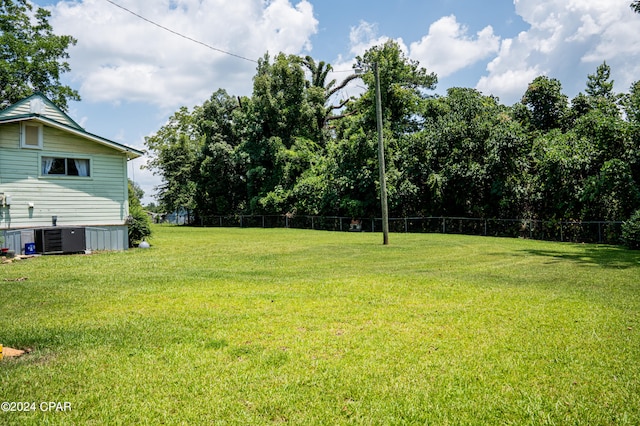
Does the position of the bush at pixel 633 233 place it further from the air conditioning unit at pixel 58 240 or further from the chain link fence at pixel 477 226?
the air conditioning unit at pixel 58 240

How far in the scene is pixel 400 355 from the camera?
14.2 feet

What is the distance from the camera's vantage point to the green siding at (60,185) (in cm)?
1459

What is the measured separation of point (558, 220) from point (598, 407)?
805 inches

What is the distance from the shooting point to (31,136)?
15.0m

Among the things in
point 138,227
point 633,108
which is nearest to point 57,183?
point 138,227

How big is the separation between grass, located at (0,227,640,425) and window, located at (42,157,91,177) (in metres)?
A: 8.41

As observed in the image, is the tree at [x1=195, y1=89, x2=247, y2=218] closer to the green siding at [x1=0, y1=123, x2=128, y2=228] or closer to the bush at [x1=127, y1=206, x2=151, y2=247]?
the bush at [x1=127, y1=206, x2=151, y2=247]

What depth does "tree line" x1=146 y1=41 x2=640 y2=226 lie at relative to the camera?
67.0 ft

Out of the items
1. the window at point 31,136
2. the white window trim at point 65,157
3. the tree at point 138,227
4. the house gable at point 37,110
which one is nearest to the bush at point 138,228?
the tree at point 138,227

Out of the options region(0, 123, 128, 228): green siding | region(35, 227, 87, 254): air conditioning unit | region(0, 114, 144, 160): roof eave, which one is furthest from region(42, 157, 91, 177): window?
region(35, 227, 87, 254): air conditioning unit

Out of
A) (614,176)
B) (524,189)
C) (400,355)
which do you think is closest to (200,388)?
(400,355)

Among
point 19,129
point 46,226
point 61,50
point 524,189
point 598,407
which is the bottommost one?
point 598,407

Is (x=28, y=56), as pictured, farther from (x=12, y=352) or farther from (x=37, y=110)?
(x=12, y=352)

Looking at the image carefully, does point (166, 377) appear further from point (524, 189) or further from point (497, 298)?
point (524, 189)
